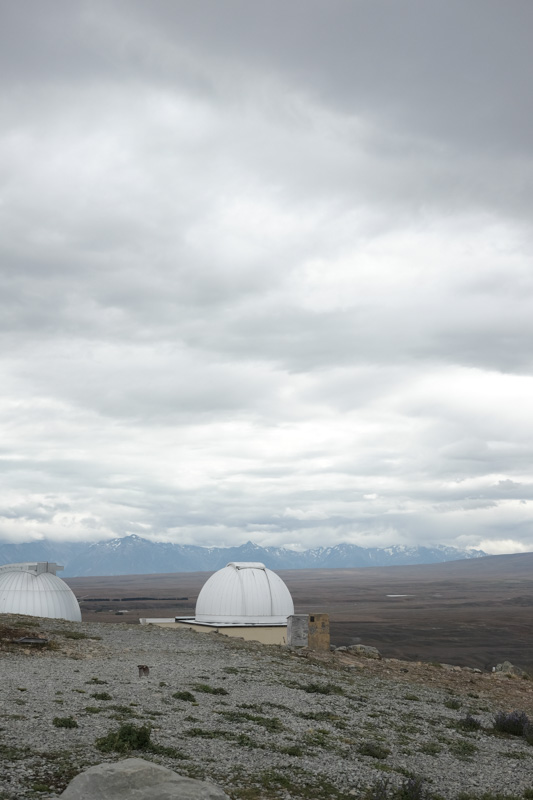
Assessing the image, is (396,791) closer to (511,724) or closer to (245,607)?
(511,724)

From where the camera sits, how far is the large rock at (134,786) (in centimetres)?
839

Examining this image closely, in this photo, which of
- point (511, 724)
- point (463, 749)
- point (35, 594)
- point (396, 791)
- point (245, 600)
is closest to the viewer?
point (396, 791)

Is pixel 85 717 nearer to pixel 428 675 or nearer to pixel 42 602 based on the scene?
pixel 428 675

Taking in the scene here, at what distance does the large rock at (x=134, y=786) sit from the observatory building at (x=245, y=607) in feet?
100

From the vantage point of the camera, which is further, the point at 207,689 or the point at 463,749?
the point at 207,689

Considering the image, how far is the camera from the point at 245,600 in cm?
4050

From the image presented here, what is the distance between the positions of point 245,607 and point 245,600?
0.40 meters

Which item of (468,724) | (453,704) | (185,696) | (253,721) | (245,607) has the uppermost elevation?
(185,696)

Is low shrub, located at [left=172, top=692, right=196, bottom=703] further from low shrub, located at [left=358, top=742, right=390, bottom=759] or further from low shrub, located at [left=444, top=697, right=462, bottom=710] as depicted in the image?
low shrub, located at [left=444, top=697, right=462, bottom=710]

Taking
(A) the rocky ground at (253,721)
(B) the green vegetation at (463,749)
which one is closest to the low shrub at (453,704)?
(A) the rocky ground at (253,721)

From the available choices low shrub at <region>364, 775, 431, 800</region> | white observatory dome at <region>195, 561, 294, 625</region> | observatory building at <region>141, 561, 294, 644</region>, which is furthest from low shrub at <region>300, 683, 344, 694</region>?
white observatory dome at <region>195, 561, 294, 625</region>

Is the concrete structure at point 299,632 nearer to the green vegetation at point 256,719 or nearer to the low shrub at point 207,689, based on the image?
the low shrub at point 207,689

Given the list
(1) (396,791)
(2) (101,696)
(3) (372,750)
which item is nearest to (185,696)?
(2) (101,696)

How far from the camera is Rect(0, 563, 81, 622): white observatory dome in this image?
35.3 metres
